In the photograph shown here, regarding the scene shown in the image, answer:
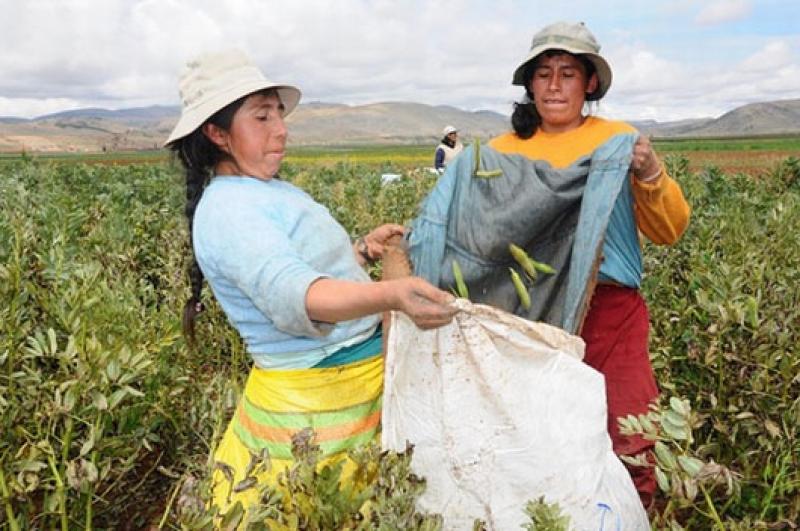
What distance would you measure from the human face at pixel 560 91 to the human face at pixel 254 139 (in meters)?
0.74

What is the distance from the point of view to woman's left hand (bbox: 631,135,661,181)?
1.91 m

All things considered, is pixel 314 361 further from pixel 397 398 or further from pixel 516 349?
pixel 516 349

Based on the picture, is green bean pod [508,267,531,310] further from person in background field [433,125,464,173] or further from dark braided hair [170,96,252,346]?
person in background field [433,125,464,173]

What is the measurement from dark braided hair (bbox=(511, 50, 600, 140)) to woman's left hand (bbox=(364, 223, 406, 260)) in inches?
19.2

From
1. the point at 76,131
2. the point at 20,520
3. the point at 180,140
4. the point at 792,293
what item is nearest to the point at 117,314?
the point at 20,520

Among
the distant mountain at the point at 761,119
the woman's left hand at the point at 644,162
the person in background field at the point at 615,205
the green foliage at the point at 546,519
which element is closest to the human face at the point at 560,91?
the person in background field at the point at 615,205

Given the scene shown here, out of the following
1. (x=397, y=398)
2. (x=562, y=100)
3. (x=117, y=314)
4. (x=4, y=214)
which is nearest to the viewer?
(x=397, y=398)

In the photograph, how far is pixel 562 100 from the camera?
2113mm

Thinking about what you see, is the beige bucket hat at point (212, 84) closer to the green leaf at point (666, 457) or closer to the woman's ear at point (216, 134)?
the woman's ear at point (216, 134)

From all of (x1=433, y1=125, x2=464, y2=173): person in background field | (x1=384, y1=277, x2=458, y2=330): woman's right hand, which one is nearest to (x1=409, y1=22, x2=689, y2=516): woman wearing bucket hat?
(x1=384, y1=277, x2=458, y2=330): woman's right hand

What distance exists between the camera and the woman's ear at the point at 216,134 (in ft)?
5.67

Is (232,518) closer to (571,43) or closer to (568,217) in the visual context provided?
(568,217)

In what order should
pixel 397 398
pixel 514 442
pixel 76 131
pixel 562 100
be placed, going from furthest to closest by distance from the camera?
pixel 76 131 < pixel 562 100 < pixel 397 398 < pixel 514 442

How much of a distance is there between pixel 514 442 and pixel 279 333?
0.53 meters
